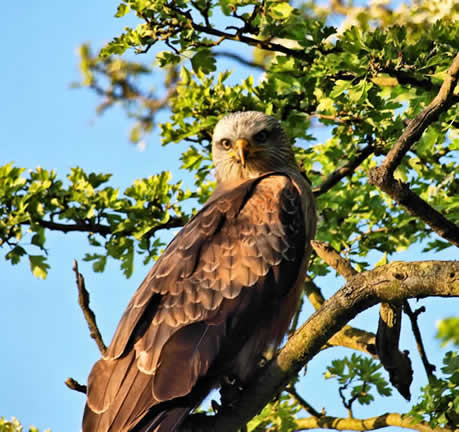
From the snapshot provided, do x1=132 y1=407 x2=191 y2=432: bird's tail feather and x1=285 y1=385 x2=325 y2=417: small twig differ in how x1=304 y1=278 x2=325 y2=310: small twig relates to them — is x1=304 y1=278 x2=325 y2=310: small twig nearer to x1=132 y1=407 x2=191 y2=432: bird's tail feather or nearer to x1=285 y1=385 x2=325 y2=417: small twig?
x1=285 y1=385 x2=325 y2=417: small twig

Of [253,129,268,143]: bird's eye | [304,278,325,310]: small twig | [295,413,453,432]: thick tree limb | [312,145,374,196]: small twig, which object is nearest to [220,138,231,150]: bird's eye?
[253,129,268,143]: bird's eye

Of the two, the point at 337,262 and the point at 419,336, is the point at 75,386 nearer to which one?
the point at 337,262

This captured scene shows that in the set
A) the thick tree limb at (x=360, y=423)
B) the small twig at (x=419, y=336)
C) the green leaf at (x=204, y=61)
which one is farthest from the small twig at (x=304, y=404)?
the green leaf at (x=204, y=61)

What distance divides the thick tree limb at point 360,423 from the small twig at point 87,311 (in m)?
2.68

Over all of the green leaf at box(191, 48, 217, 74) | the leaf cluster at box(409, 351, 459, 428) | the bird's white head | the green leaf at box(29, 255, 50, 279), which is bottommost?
the leaf cluster at box(409, 351, 459, 428)

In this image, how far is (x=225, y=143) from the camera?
23.2ft

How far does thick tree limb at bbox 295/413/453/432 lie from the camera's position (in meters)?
6.25

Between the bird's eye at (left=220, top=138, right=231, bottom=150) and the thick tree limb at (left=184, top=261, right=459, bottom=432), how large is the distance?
9.60ft

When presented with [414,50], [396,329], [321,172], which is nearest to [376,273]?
[396,329]

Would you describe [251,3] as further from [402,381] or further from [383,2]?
[383,2]

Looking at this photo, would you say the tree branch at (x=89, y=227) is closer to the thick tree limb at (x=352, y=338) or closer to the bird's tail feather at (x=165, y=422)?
the thick tree limb at (x=352, y=338)

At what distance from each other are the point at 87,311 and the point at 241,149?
2.40 m

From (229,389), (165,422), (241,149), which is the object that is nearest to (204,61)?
(241,149)

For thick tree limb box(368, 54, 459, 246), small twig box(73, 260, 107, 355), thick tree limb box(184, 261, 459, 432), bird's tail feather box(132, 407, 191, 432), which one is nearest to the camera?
thick tree limb box(184, 261, 459, 432)
